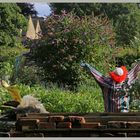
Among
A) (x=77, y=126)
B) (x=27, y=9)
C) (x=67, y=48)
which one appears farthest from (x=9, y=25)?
(x=77, y=126)

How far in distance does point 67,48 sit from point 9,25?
2951 cm

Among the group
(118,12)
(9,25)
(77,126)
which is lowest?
(77,126)

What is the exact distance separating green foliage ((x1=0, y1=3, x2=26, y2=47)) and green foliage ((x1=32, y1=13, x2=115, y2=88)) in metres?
26.4

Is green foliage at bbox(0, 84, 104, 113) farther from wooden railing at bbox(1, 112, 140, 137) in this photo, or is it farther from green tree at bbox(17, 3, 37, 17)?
green tree at bbox(17, 3, 37, 17)

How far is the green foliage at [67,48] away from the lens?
1507 cm

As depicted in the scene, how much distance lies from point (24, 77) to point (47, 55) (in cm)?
91

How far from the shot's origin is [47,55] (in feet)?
50.0

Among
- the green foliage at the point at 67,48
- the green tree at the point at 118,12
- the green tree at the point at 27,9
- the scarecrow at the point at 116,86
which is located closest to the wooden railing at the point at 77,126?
the scarecrow at the point at 116,86

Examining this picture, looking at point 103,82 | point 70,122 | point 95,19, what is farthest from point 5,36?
point 70,122

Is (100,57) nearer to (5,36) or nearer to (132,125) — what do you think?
(132,125)

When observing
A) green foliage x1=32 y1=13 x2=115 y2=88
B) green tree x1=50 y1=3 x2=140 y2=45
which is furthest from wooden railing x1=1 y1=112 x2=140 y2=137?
green tree x1=50 y1=3 x2=140 y2=45

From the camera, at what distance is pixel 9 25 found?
44.2 meters

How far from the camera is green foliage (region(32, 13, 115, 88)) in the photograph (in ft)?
49.4

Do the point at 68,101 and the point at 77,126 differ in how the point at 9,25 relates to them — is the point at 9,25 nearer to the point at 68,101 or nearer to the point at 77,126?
the point at 68,101
